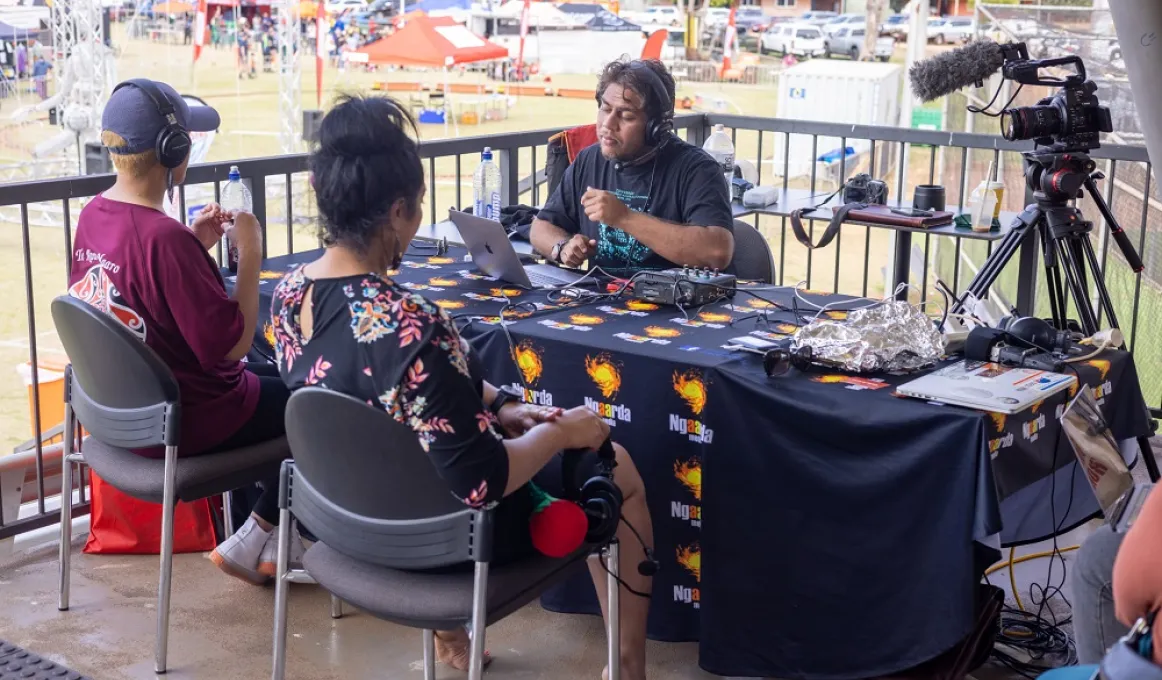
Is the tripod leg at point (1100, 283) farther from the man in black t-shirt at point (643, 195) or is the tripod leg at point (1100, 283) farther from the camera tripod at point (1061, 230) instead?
the man in black t-shirt at point (643, 195)

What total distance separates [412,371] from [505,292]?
1093mm

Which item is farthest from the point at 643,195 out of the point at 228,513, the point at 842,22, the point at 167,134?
the point at 842,22

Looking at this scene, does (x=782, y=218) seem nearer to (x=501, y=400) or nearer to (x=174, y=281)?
(x=501, y=400)

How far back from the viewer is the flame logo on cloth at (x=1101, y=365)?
2098mm

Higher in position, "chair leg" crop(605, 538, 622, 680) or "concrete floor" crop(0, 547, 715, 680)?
"chair leg" crop(605, 538, 622, 680)

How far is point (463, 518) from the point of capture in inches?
64.6

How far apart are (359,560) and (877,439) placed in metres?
0.89

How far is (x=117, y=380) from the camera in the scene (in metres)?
2.18

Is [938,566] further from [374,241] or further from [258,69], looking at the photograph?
[258,69]

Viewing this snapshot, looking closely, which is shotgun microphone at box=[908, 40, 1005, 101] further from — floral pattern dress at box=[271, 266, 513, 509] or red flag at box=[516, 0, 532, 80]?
red flag at box=[516, 0, 532, 80]

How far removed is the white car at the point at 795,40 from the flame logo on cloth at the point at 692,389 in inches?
1100

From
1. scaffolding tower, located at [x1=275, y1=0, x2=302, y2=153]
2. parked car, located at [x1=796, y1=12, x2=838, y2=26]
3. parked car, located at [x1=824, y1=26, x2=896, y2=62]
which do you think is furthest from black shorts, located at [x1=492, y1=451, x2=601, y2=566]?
parked car, located at [x1=796, y1=12, x2=838, y2=26]

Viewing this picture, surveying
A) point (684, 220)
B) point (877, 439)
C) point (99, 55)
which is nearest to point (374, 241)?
point (877, 439)

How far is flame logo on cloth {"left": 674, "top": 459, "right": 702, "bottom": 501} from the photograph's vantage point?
7.07 ft
